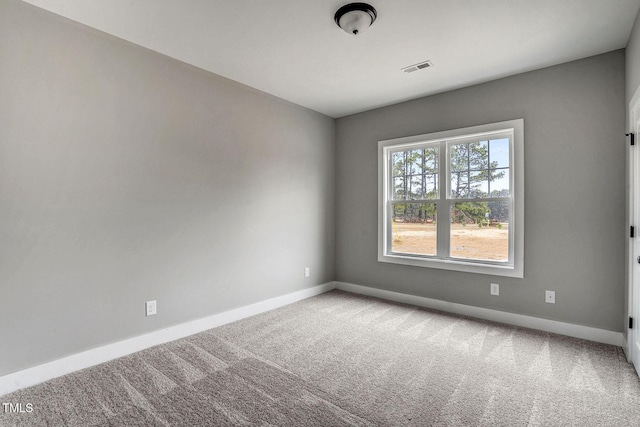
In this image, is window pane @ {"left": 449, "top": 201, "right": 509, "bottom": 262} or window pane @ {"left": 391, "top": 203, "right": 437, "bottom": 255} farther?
window pane @ {"left": 391, "top": 203, "right": 437, "bottom": 255}

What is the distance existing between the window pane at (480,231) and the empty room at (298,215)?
0.02 m

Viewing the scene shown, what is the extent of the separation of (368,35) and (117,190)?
2.44 m

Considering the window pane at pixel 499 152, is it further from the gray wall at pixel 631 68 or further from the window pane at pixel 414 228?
the gray wall at pixel 631 68

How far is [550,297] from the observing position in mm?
3115

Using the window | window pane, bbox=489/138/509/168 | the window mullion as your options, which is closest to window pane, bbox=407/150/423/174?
the window

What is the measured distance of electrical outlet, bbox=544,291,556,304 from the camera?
3098 millimetres

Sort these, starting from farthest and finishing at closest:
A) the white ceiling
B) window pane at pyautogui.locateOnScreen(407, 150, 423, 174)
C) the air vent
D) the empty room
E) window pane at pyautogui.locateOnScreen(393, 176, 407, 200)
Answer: window pane at pyautogui.locateOnScreen(393, 176, 407, 200)
window pane at pyautogui.locateOnScreen(407, 150, 423, 174)
the air vent
the white ceiling
the empty room

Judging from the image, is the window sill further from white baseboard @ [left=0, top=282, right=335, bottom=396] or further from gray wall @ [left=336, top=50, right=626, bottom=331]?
white baseboard @ [left=0, top=282, right=335, bottom=396]

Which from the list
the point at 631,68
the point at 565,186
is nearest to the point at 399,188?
the point at 565,186

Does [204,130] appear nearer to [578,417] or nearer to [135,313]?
[135,313]

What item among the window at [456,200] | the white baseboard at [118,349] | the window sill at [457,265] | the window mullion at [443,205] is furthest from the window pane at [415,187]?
the white baseboard at [118,349]

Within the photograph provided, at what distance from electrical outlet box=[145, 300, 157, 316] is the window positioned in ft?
9.18

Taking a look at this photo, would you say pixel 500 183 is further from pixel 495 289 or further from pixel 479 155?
pixel 495 289

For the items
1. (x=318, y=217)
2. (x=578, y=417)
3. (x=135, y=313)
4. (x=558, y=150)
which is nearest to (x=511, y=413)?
(x=578, y=417)
